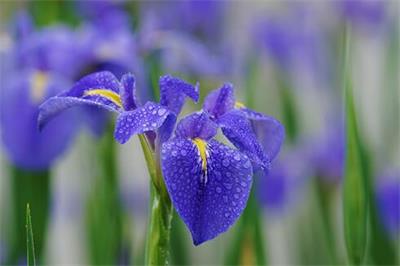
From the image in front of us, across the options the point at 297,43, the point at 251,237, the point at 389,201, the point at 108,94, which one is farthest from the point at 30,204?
the point at 297,43

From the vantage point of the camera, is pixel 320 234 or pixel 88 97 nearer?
pixel 88 97

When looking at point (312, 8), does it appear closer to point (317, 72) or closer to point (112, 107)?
point (317, 72)

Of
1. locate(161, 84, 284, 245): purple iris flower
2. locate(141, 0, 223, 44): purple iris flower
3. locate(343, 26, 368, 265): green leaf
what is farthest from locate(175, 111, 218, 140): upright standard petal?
locate(141, 0, 223, 44): purple iris flower

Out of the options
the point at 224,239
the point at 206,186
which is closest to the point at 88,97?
the point at 206,186

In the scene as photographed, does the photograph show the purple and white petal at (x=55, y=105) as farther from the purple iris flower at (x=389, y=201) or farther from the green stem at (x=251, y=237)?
the purple iris flower at (x=389, y=201)

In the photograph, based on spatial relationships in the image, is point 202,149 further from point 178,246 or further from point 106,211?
point 178,246

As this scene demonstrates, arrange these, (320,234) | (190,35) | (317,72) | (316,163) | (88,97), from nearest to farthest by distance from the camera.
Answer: (88,97) → (320,234) → (316,163) → (190,35) → (317,72)

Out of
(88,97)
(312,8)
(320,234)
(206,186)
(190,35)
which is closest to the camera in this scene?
(206,186)
